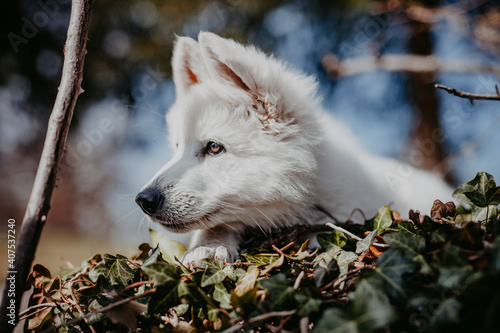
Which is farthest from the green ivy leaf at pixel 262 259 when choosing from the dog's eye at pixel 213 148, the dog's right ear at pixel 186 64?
the dog's right ear at pixel 186 64

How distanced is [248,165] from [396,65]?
275 cm

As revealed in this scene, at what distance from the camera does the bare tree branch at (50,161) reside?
0.91 meters

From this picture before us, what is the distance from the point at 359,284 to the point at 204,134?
112 centimetres

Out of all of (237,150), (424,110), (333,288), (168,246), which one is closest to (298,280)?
(333,288)

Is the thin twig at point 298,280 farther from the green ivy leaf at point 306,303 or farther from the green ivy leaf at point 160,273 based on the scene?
the green ivy leaf at point 160,273

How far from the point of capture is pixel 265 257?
3.76 feet

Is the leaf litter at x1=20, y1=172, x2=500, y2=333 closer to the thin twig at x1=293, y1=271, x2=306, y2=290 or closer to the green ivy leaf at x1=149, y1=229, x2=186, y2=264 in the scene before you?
the thin twig at x1=293, y1=271, x2=306, y2=290

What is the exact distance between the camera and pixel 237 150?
1635mm

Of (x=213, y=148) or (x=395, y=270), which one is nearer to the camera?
(x=395, y=270)

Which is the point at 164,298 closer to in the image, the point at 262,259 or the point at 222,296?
the point at 222,296

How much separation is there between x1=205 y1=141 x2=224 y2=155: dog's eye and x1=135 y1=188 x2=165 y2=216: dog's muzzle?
336 millimetres

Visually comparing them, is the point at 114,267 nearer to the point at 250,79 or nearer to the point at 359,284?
the point at 359,284

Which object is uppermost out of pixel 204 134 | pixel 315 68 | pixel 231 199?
pixel 315 68

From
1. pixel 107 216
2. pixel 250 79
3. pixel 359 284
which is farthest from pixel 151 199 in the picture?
pixel 107 216
